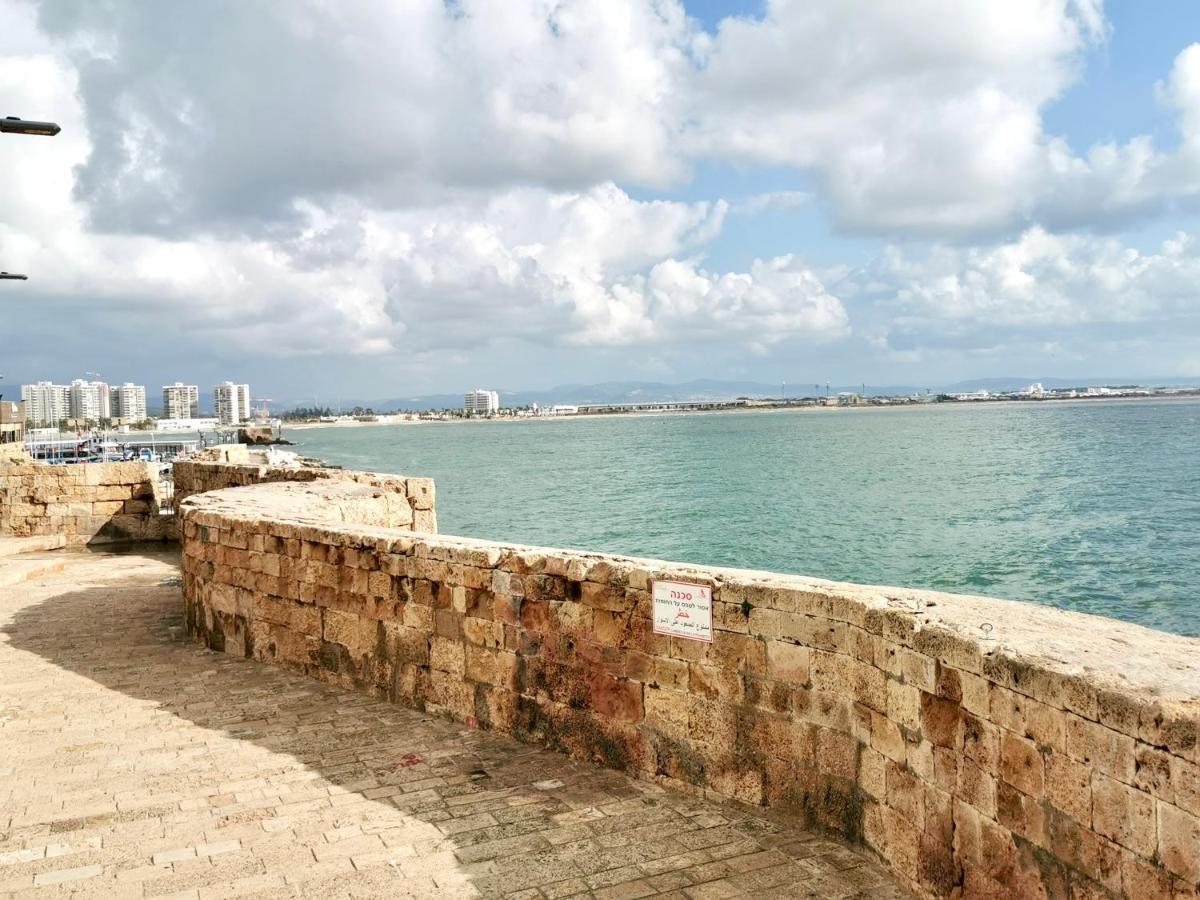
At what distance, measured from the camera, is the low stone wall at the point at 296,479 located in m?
13.4

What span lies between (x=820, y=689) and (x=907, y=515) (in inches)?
1329

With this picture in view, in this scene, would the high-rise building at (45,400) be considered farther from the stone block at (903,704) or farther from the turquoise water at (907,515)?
the stone block at (903,704)

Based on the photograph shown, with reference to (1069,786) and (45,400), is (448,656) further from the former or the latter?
(45,400)

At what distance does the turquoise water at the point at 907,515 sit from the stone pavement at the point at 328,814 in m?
17.2

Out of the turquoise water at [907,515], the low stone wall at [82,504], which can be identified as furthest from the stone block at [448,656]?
the turquoise water at [907,515]

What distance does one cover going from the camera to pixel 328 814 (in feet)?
17.1

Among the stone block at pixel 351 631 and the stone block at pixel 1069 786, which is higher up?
the stone block at pixel 1069 786


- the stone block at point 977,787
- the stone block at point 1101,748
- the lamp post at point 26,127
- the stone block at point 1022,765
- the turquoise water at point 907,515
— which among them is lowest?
the turquoise water at point 907,515

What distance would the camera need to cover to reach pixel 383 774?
580 cm

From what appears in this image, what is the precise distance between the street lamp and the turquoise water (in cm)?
2025

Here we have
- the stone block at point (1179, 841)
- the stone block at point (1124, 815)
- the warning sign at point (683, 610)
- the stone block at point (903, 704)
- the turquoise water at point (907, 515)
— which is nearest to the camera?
the stone block at point (1179, 841)

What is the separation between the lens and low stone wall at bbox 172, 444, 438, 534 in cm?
1338

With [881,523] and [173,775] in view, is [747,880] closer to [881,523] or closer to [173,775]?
[173,775]

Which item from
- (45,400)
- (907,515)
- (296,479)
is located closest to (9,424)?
(296,479)
